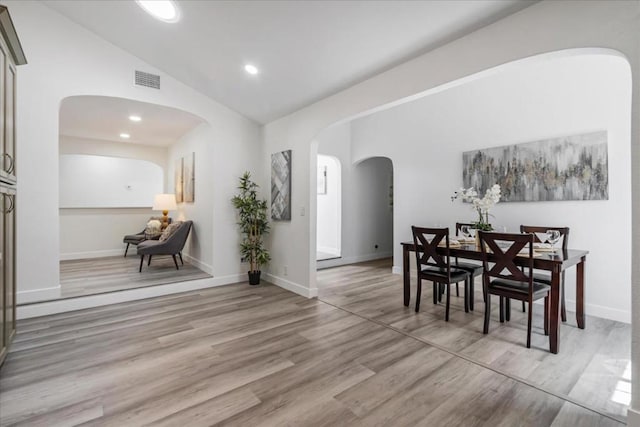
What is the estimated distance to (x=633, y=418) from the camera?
1.62 m

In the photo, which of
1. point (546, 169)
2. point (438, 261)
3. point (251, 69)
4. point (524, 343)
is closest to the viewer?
point (524, 343)

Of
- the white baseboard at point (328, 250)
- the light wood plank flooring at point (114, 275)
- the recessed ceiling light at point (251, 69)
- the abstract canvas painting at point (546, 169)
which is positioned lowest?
the light wood plank flooring at point (114, 275)

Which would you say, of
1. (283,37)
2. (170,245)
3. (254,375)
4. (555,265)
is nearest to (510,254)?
(555,265)

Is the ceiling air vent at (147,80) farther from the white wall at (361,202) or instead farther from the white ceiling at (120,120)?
the white wall at (361,202)

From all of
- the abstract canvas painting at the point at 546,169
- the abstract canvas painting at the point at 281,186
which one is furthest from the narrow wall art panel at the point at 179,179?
the abstract canvas painting at the point at 546,169

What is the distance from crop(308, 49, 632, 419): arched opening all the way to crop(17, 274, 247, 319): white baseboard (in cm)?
177

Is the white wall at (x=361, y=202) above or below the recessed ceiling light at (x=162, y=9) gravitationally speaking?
below

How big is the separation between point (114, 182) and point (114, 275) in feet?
9.84

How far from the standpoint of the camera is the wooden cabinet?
2146 mm

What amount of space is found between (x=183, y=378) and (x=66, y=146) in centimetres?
646

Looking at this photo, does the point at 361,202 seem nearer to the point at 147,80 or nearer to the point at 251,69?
the point at 251,69

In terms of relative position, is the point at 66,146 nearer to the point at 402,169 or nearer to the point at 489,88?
the point at 402,169

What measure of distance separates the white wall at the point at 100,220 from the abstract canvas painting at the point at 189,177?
1.79 m

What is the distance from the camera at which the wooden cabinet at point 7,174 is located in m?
2.15
